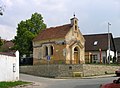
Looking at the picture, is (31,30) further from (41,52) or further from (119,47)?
(119,47)

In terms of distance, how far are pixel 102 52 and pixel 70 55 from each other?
50.7 ft

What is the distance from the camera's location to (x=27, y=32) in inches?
2532

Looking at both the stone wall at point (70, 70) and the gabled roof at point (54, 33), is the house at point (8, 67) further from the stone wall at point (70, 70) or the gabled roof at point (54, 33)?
the gabled roof at point (54, 33)

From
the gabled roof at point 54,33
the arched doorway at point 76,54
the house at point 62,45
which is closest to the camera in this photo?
the house at point 62,45

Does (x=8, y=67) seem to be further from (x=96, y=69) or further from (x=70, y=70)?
(x=96, y=69)

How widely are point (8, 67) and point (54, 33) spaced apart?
26.5 m

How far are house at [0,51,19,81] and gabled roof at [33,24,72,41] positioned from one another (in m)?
20.5

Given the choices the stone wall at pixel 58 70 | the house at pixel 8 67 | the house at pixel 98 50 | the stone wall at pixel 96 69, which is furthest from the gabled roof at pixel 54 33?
the house at pixel 8 67

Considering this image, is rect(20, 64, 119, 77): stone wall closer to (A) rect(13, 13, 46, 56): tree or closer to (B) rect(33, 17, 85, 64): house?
(B) rect(33, 17, 85, 64): house

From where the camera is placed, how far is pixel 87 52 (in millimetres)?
69875

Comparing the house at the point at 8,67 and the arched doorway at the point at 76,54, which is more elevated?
the arched doorway at the point at 76,54

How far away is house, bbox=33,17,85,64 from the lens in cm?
5406

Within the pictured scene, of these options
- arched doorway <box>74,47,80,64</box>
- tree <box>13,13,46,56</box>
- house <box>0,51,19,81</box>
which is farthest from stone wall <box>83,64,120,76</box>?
tree <box>13,13,46,56</box>

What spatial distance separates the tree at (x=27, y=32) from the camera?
212ft
